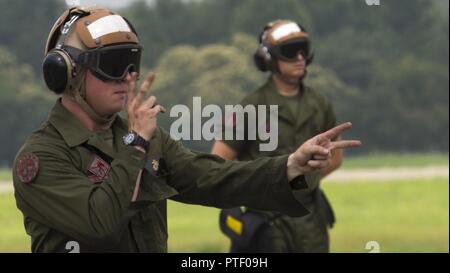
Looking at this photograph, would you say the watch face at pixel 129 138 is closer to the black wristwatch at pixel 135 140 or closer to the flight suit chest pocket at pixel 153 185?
the black wristwatch at pixel 135 140

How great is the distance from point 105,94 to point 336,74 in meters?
52.5

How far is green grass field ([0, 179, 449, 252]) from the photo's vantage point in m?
20.3

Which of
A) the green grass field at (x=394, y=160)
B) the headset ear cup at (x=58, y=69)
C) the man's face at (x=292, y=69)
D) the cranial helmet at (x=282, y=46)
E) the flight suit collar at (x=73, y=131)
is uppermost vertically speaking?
the green grass field at (x=394, y=160)

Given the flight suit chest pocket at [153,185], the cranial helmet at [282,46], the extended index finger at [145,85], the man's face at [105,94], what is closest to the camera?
the extended index finger at [145,85]

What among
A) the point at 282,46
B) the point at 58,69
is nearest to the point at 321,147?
the point at 58,69

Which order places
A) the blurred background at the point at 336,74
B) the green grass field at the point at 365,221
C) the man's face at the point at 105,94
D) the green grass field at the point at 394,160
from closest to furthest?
the man's face at the point at 105,94 → the green grass field at the point at 365,221 → the blurred background at the point at 336,74 → the green grass field at the point at 394,160

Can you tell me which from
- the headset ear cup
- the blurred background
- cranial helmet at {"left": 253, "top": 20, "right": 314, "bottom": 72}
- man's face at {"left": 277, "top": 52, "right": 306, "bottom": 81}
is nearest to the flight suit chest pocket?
the headset ear cup

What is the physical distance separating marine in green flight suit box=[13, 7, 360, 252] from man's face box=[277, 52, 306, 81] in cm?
403

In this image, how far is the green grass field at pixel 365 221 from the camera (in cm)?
2034

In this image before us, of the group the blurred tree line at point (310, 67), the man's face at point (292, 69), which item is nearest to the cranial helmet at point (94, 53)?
the man's face at point (292, 69)

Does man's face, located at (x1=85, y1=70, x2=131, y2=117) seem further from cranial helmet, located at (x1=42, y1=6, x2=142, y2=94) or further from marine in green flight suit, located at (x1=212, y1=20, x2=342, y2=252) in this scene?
marine in green flight suit, located at (x1=212, y1=20, x2=342, y2=252)

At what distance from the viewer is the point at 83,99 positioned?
5.38 metres
